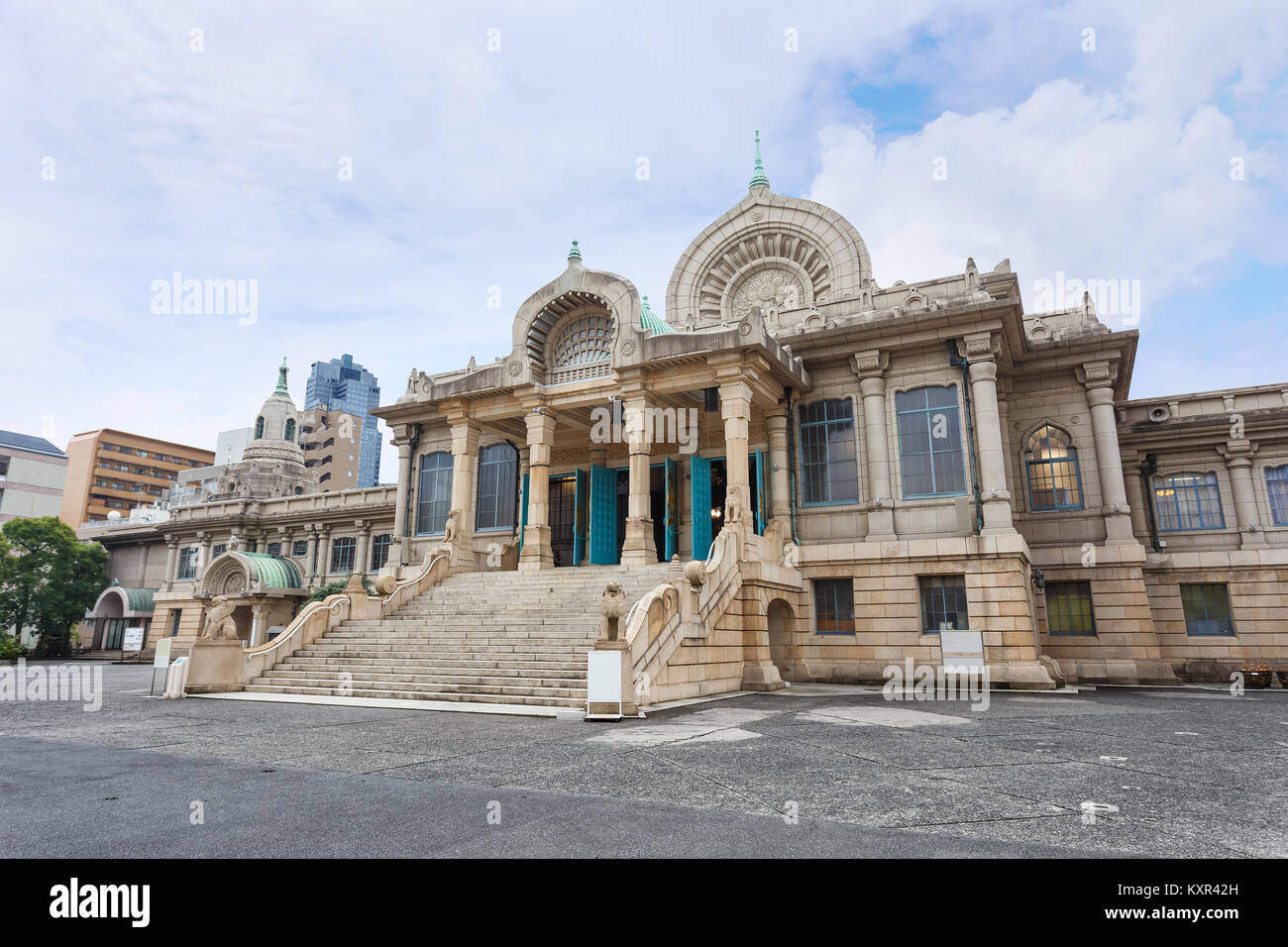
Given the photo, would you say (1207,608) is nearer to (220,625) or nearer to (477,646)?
(477,646)

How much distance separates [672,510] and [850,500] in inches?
211

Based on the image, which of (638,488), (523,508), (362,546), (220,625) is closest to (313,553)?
(362,546)

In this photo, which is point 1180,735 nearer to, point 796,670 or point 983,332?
point 796,670

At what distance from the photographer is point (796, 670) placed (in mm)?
20219

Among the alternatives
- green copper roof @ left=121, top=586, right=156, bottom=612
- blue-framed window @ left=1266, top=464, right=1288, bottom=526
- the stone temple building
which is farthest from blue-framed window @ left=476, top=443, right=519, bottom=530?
green copper roof @ left=121, top=586, right=156, bottom=612

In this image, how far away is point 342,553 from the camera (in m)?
39.8

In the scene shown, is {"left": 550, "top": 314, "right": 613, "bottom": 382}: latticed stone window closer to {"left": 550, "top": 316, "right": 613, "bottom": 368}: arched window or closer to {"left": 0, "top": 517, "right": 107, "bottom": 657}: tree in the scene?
{"left": 550, "top": 316, "right": 613, "bottom": 368}: arched window

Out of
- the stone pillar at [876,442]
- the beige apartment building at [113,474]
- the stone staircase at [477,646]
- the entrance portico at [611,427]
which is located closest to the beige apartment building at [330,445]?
the beige apartment building at [113,474]

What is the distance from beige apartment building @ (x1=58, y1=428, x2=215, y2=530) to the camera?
8538 cm

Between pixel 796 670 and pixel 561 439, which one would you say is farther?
pixel 561 439

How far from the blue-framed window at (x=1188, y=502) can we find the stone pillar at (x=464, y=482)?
22.3 m

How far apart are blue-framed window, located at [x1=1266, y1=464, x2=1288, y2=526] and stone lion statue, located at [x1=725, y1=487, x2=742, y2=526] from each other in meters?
17.1
